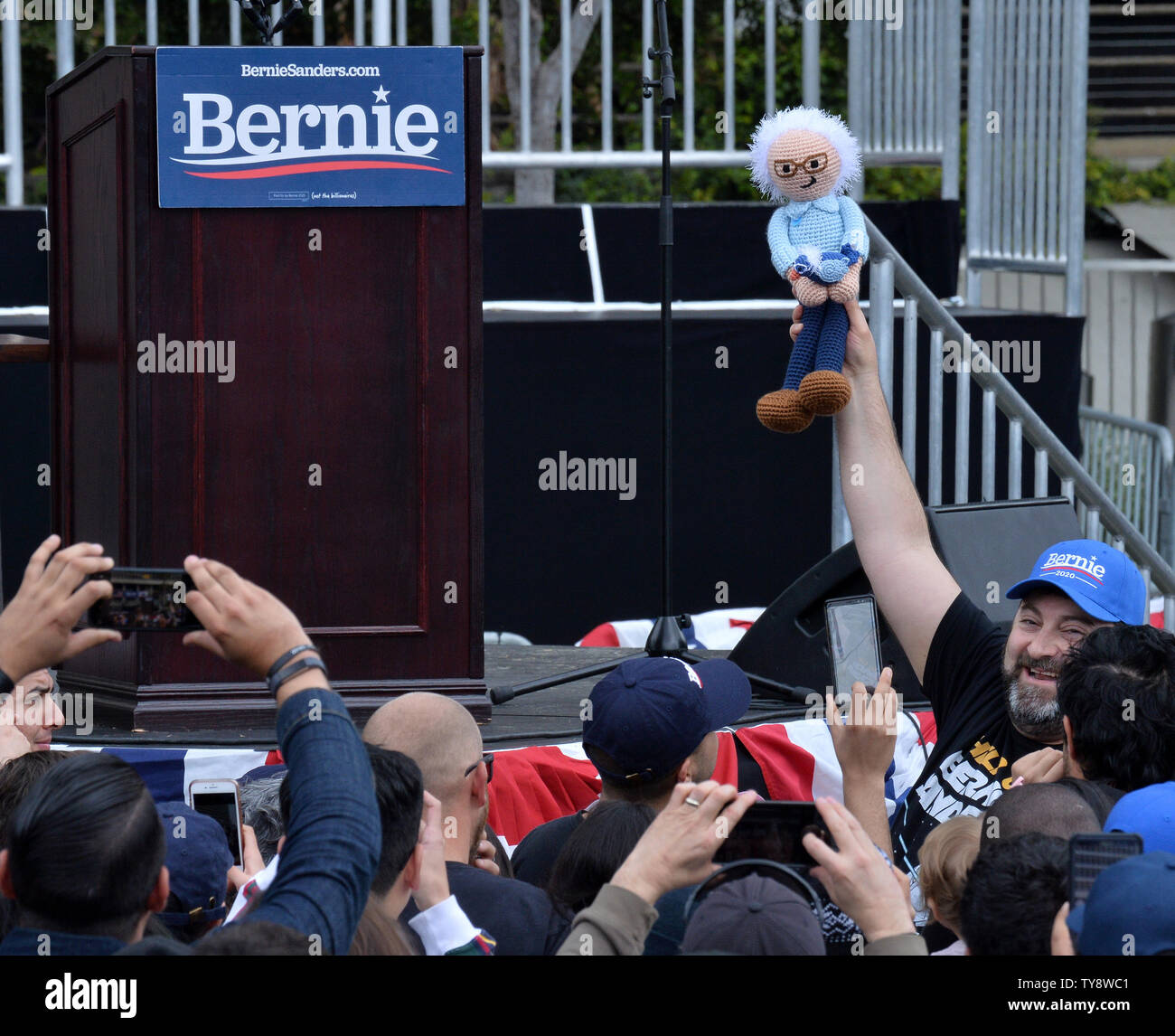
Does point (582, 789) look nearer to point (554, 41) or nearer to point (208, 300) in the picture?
point (208, 300)

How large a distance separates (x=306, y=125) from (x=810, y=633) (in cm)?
201

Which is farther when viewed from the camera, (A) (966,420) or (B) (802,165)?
(A) (966,420)

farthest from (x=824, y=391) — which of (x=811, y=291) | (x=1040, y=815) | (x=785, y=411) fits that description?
(x=1040, y=815)

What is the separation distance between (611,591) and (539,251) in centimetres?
160

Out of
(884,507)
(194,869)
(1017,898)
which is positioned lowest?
(194,869)

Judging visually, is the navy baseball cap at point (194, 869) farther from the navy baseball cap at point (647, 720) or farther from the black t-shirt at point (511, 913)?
the navy baseball cap at point (647, 720)

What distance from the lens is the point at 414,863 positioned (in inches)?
86.8

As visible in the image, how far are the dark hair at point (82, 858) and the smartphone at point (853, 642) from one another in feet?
6.32

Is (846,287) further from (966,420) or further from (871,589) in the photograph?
(966,420)

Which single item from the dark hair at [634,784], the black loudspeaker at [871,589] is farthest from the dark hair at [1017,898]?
the black loudspeaker at [871,589]

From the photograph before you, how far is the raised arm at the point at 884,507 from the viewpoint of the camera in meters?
3.38

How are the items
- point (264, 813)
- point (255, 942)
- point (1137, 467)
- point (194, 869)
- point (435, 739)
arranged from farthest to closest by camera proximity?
point (1137, 467) → point (264, 813) → point (435, 739) → point (194, 869) → point (255, 942)

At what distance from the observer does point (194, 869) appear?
2.56 m
